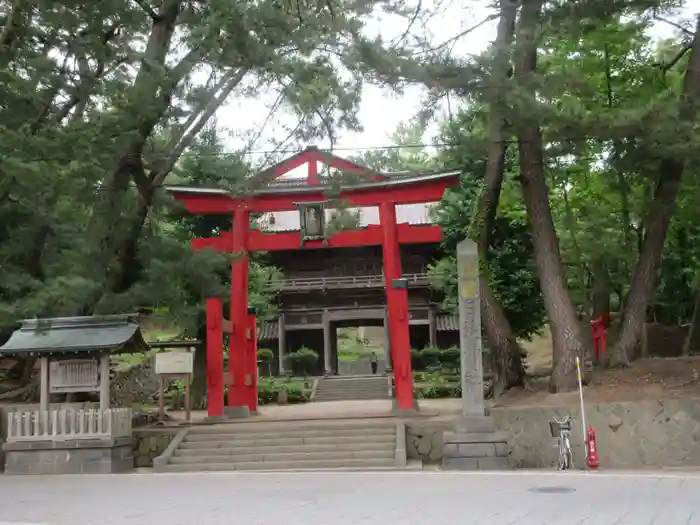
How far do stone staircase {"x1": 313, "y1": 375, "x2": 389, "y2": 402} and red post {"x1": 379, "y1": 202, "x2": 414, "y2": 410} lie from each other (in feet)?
29.8

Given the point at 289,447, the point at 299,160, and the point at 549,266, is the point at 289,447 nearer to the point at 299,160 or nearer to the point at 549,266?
the point at 549,266

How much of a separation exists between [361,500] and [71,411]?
694cm

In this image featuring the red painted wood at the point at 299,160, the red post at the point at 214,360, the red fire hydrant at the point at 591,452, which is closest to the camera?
the red fire hydrant at the point at 591,452

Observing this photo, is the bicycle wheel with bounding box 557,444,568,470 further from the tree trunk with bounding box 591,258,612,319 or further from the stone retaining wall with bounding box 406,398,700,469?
the tree trunk with bounding box 591,258,612,319

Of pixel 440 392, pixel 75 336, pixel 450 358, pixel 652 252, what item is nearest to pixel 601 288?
pixel 652 252

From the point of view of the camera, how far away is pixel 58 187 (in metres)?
10.5

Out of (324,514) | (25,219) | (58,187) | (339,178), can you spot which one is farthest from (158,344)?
(324,514)

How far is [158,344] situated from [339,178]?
329 inches

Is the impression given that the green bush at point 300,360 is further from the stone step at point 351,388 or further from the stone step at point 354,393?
the stone step at point 354,393

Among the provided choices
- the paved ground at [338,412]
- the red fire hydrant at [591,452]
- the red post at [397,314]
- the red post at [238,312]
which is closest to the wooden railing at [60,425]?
the paved ground at [338,412]

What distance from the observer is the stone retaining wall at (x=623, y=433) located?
10.9 metres

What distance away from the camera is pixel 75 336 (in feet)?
41.3

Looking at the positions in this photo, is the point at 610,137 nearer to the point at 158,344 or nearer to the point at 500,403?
the point at 500,403

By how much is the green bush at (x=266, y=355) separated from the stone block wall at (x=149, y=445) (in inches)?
635
